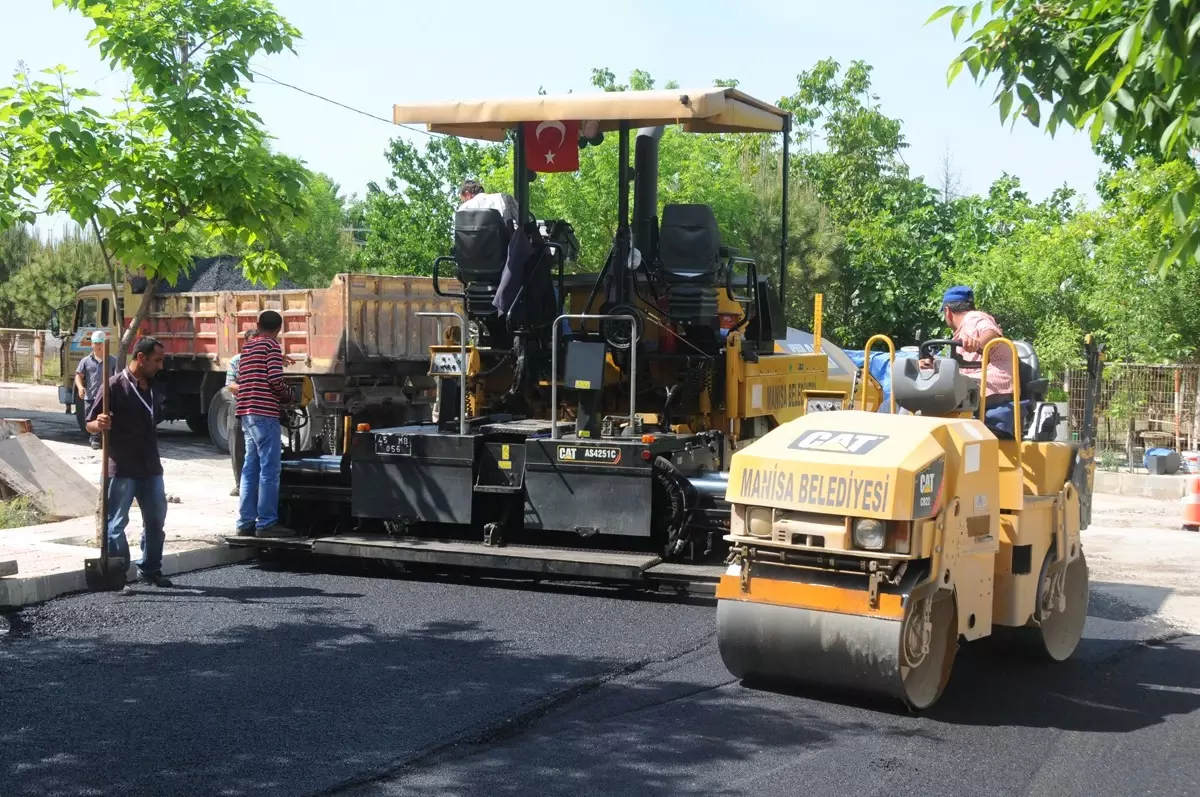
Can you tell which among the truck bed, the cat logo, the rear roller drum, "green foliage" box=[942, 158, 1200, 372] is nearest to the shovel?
the cat logo

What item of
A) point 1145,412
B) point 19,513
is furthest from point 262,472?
point 1145,412

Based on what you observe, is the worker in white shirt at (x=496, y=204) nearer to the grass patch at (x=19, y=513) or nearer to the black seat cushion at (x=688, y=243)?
the black seat cushion at (x=688, y=243)

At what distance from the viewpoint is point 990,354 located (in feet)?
23.7

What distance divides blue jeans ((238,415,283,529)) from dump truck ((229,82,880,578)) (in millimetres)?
187

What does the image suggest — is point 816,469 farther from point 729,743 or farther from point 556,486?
→ point 556,486

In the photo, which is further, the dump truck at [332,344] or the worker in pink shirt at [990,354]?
the dump truck at [332,344]

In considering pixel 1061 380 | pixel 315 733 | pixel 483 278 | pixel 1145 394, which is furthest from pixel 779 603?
pixel 1061 380

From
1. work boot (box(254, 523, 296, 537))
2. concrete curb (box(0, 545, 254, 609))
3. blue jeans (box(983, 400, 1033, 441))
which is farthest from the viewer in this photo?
work boot (box(254, 523, 296, 537))

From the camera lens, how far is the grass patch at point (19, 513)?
1138 cm

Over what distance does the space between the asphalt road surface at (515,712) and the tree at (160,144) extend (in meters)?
2.86

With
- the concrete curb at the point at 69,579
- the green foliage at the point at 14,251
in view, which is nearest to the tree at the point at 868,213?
the concrete curb at the point at 69,579

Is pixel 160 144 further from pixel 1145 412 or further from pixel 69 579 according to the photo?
pixel 1145 412

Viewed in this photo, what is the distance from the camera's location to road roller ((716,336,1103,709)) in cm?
595

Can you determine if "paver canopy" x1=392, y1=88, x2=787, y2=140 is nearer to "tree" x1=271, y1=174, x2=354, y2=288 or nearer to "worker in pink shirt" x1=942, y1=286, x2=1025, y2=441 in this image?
"worker in pink shirt" x1=942, y1=286, x2=1025, y2=441
